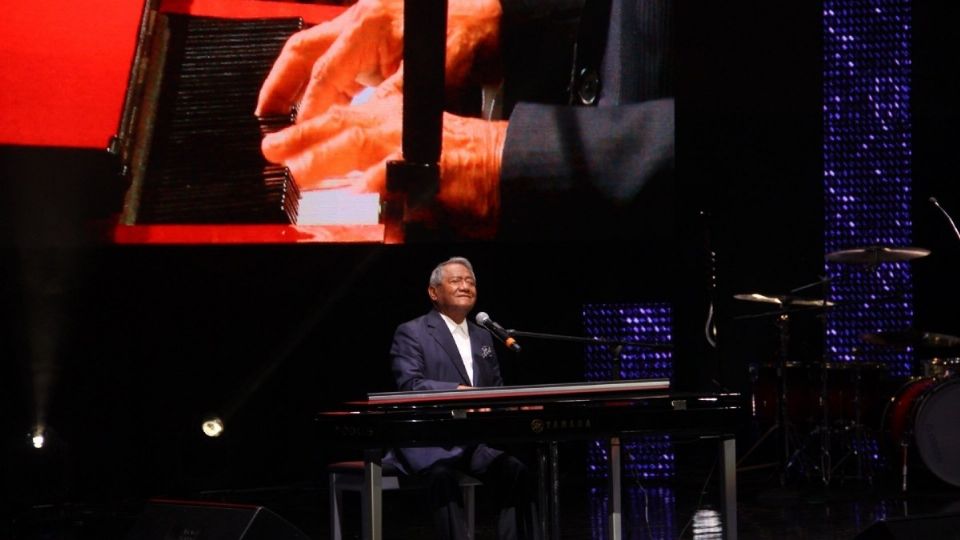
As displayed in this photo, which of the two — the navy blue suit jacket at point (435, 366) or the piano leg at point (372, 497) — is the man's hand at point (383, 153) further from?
the piano leg at point (372, 497)

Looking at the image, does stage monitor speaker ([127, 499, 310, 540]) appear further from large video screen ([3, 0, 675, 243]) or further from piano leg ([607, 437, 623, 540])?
large video screen ([3, 0, 675, 243])

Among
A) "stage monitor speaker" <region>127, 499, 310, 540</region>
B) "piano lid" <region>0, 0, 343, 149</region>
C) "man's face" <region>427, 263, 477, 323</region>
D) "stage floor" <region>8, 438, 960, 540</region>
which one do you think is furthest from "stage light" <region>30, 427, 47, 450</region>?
"stage monitor speaker" <region>127, 499, 310, 540</region>

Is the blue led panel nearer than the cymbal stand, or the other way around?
the cymbal stand

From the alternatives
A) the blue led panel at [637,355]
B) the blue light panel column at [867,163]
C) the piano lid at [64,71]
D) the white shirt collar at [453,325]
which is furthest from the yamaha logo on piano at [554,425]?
the blue light panel column at [867,163]

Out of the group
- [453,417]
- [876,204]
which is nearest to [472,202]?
[876,204]

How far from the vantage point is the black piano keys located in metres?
6.78

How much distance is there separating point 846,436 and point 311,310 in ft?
11.4

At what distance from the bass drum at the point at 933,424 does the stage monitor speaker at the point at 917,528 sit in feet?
14.7

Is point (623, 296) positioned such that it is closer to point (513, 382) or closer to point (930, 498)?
point (513, 382)

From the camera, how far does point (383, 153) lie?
23.0ft

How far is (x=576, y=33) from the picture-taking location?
739cm

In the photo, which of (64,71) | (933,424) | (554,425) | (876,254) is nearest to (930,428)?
(933,424)

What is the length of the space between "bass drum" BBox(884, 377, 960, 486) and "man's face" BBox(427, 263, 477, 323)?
369 cm

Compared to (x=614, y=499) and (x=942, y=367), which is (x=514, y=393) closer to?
(x=614, y=499)
